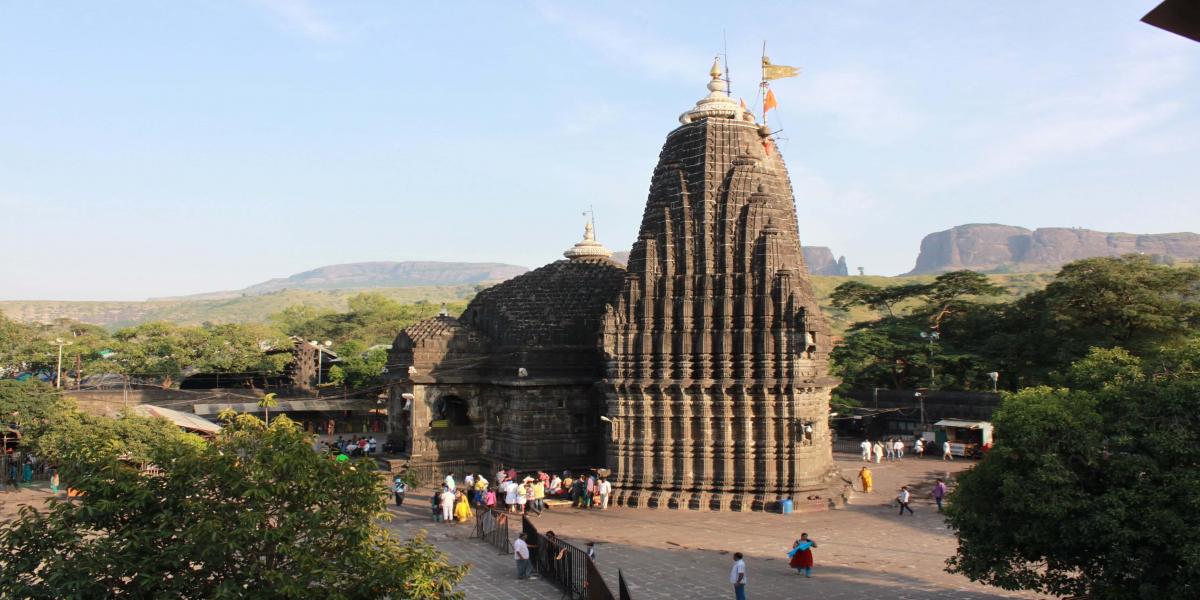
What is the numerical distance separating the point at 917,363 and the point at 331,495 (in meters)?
38.7

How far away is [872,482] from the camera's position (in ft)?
86.7

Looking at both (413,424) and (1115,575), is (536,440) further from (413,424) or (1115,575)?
(1115,575)

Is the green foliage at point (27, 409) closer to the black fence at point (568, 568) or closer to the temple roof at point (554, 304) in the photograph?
the temple roof at point (554, 304)

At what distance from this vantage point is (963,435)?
3403 cm

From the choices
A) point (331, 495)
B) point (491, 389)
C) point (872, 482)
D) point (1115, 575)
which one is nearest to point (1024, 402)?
point (1115, 575)

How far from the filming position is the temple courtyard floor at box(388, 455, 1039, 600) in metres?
14.4

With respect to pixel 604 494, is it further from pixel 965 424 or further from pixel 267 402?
pixel 965 424

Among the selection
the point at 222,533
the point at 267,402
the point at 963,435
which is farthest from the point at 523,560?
the point at 963,435

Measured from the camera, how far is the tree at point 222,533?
7.60 meters

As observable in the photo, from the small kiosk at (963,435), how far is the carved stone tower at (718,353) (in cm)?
1074

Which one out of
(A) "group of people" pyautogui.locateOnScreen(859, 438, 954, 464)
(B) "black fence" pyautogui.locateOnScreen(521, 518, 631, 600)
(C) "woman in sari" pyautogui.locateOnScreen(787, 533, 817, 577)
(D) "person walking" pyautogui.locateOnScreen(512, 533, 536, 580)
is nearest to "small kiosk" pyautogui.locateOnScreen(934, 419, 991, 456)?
(A) "group of people" pyautogui.locateOnScreen(859, 438, 954, 464)

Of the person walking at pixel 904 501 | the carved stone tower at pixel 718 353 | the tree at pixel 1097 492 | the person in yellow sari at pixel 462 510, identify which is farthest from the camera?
the carved stone tower at pixel 718 353

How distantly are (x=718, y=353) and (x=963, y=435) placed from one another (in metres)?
17.1

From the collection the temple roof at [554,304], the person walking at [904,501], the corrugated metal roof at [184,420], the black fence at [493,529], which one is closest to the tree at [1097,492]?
the person walking at [904,501]
